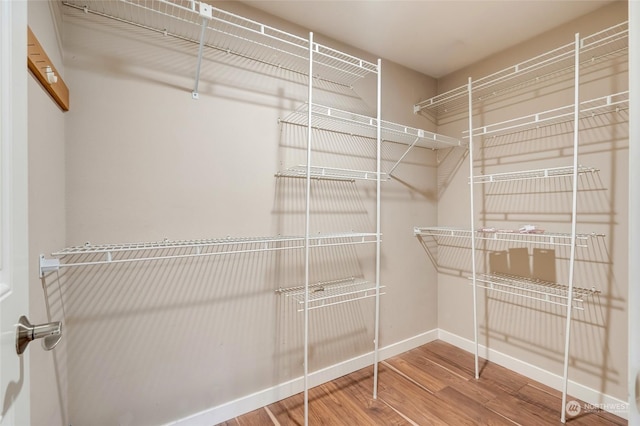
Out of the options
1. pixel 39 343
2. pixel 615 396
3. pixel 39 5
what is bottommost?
pixel 615 396

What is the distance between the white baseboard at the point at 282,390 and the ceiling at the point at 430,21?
2348 millimetres

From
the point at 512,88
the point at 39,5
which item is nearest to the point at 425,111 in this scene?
the point at 512,88

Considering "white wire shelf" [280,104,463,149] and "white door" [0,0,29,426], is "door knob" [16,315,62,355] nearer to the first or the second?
"white door" [0,0,29,426]

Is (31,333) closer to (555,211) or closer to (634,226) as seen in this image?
(634,226)

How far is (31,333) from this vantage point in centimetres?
52

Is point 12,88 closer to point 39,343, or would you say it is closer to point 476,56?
point 39,343

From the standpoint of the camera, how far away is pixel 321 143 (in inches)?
78.0

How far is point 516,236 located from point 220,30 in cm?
235

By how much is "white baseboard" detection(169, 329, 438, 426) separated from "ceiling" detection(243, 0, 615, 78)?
7.70 feet

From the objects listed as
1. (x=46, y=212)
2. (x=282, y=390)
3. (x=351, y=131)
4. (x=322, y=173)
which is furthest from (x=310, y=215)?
(x=46, y=212)

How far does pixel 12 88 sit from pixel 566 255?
262 centimetres

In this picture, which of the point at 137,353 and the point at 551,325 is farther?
the point at 551,325

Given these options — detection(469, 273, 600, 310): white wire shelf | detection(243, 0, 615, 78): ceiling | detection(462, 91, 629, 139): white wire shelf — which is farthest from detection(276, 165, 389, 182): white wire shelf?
detection(469, 273, 600, 310): white wire shelf

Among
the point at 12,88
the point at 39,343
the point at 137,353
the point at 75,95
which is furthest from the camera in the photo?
the point at 137,353
